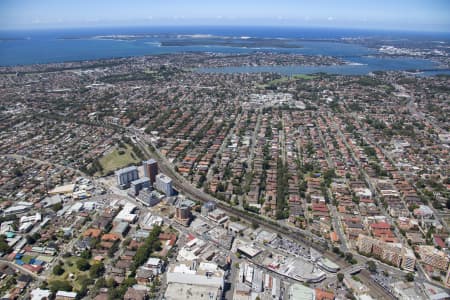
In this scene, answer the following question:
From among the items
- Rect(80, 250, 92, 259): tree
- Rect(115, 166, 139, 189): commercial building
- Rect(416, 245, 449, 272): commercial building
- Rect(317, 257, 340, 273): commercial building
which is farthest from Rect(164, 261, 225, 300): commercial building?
Rect(416, 245, 449, 272): commercial building

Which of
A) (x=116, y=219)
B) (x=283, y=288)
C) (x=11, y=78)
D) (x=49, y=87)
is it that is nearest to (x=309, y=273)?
(x=283, y=288)

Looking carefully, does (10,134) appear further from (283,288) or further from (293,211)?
(283,288)

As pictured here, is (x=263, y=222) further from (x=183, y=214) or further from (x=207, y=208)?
(x=183, y=214)

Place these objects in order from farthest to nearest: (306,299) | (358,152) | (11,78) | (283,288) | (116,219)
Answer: (11,78)
(358,152)
(116,219)
(283,288)
(306,299)

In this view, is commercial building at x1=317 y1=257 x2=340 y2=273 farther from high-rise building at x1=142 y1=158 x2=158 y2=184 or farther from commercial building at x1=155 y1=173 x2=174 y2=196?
high-rise building at x1=142 y1=158 x2=158 y2=184

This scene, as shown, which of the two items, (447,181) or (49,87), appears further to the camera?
(49,87)

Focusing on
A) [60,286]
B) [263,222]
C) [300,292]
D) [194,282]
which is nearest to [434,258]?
[300,292]
